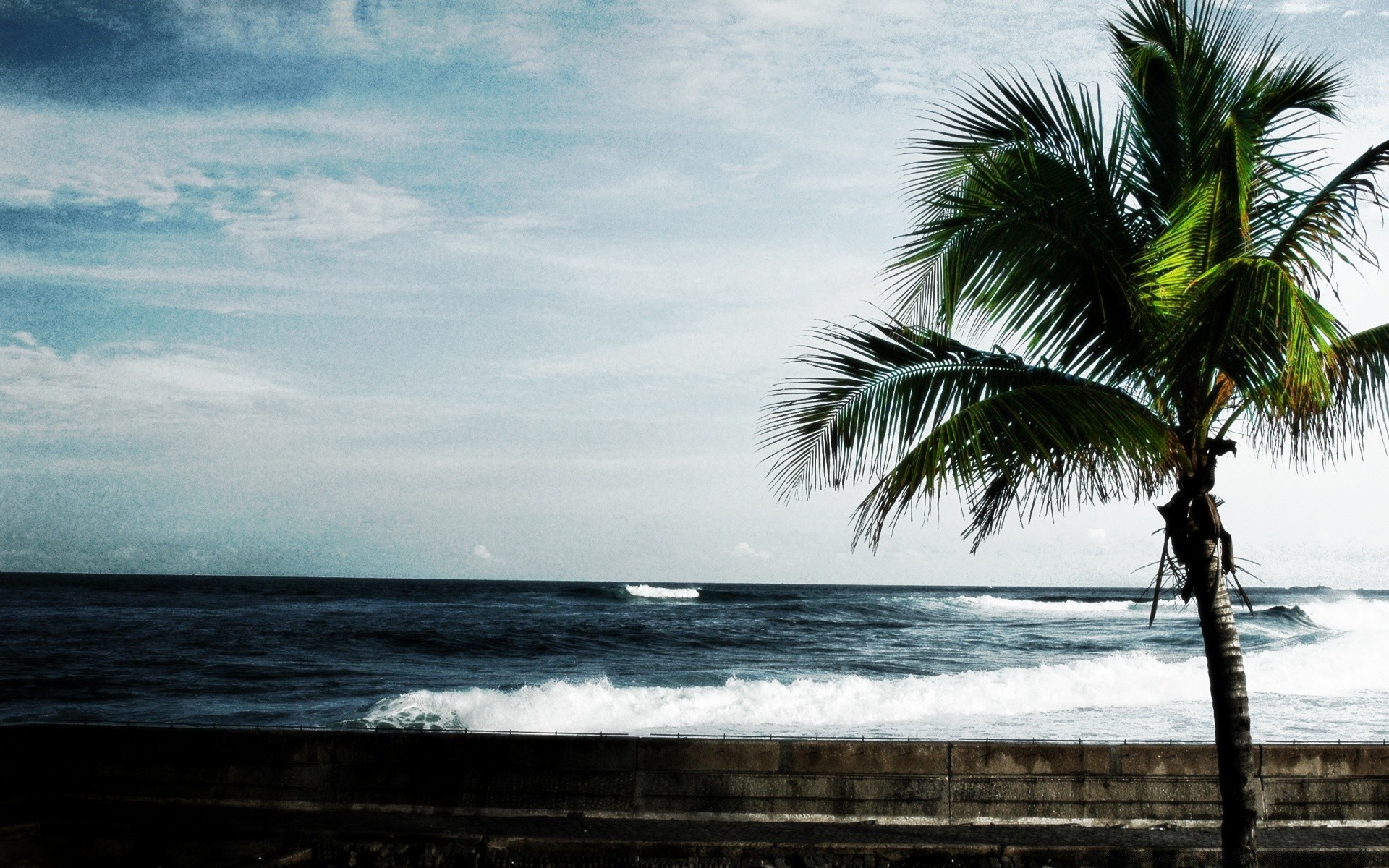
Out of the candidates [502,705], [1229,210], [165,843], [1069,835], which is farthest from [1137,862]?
[502,705]

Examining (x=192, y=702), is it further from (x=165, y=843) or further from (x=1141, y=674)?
(x=1141, y=674)

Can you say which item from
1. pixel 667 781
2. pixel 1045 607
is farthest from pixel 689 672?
pixel 1045 607

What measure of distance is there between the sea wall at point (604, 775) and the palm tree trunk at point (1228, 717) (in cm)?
170

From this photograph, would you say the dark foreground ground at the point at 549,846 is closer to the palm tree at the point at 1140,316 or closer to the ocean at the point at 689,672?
the palm tree at the point at 1140,316

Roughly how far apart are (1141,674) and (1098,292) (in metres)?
21.0

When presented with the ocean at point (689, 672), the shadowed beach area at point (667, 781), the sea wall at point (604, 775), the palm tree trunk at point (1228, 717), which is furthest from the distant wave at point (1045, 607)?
the palm tree trunk at point (1228, 717)

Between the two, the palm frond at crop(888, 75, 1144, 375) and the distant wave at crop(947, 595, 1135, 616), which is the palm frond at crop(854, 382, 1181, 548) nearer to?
the palm frond at crop(888, 75, 1144, 375)

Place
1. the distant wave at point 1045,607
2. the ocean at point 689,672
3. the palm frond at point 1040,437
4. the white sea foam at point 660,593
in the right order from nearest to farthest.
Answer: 1. the palm frond at point 1040,437
2. the ocean at point 689,672
3. the distant wave at point 1045,607
4. the white sea foam at point 660,593

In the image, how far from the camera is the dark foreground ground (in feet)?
21.6

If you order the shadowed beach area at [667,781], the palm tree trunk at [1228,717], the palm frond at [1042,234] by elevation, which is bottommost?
the shadowed beach area at [667,781]

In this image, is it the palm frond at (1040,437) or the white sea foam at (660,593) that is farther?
the white sea foam at (660,593)

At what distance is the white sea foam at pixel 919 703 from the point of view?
17578mm

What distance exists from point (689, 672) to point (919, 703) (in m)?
7.88

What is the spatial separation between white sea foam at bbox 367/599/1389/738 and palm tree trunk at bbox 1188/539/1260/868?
10.8 metres
